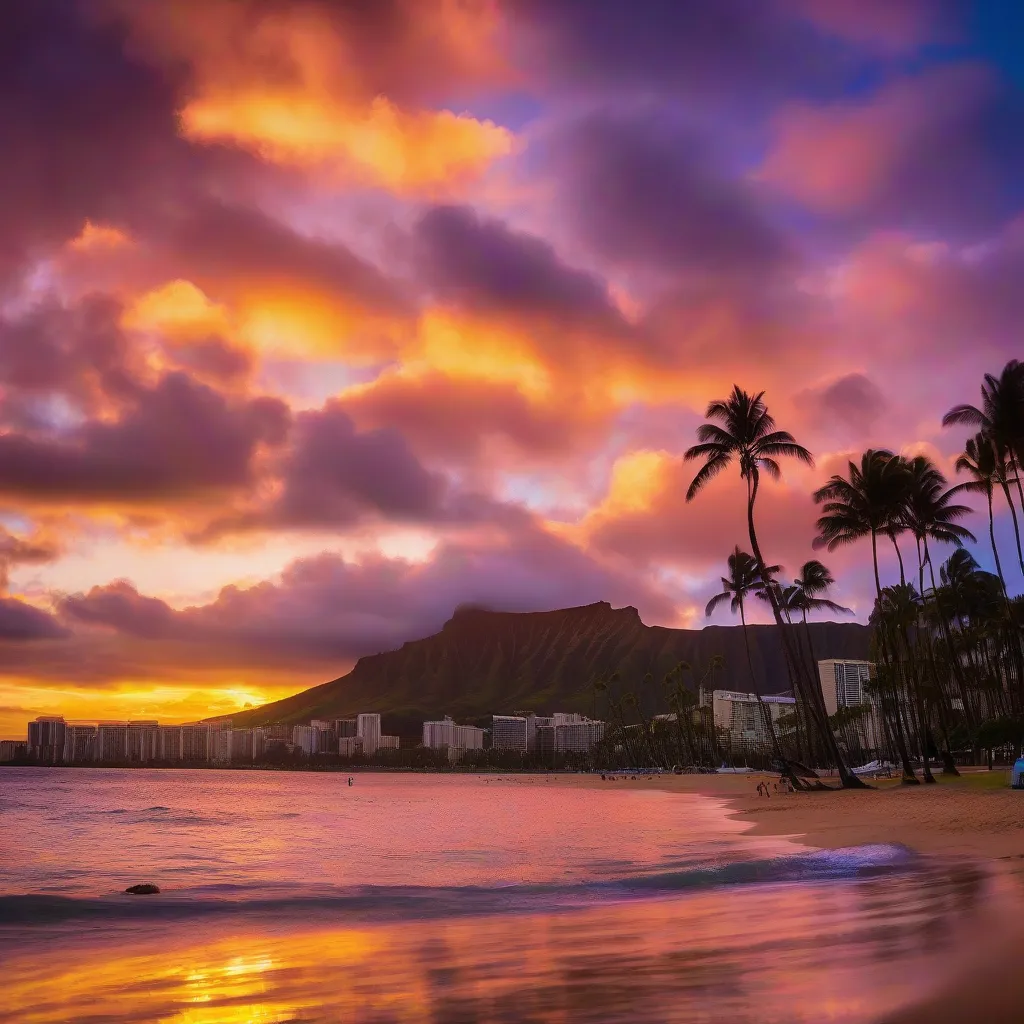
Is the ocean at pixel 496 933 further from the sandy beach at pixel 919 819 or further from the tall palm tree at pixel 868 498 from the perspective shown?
the tall palm tree at pixel 868 498

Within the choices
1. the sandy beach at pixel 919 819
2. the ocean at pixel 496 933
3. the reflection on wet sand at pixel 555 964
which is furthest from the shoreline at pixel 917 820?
the reflection on wet sand at pixel 555 964

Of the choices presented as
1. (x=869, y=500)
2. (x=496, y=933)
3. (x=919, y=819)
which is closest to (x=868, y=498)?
(x=869, y=500)

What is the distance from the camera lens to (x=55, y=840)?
33.8 metres

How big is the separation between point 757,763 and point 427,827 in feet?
503

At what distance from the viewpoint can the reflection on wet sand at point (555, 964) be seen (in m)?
6.29

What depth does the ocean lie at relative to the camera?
664 centimetres

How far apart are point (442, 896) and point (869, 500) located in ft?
114

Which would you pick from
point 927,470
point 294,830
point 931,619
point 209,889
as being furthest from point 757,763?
point 209,889

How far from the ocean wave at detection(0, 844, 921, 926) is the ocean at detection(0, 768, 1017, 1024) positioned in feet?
0.30

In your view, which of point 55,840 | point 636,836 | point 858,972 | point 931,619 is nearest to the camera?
point 858,972

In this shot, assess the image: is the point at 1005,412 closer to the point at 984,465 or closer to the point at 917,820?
the point at 984,465

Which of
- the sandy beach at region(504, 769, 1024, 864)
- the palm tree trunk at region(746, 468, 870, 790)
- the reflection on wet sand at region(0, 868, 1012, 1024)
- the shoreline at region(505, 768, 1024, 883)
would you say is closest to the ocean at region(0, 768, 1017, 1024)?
the reflection on wet sand at region(0, 868, 1012, 1024)

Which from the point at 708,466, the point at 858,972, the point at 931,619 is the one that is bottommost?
the point at 858,972

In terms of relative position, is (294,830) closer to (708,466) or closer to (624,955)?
(708,466)
